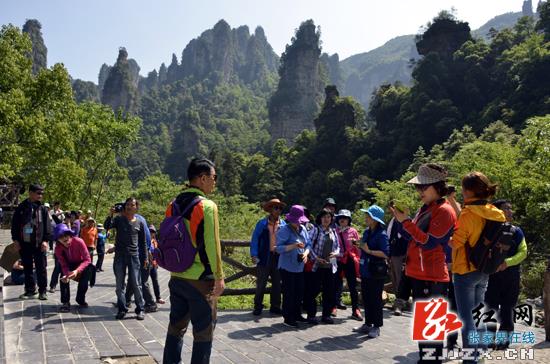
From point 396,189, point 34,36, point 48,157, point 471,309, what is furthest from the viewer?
point 34,36

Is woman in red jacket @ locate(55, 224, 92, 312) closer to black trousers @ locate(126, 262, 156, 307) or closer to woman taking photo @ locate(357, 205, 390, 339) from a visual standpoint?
black trousers @ locate(126, 262, 156, 307)

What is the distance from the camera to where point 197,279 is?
3.53 metres

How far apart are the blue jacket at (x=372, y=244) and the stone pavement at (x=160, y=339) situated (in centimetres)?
87

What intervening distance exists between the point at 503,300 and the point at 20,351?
5.36m

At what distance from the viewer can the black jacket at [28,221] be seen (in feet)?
23.3

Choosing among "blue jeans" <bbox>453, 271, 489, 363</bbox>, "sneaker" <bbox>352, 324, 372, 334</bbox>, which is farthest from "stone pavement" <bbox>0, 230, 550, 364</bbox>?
"blue jeans" <bbox>453, 271, 489, 363</bbox>

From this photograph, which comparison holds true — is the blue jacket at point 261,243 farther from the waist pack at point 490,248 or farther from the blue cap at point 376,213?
the waist pack at point 490,248

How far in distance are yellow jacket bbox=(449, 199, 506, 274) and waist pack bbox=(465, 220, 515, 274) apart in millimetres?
39

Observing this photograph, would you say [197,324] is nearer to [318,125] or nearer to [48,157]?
[48,157]

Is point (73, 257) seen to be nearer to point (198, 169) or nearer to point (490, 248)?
point (198, 169)

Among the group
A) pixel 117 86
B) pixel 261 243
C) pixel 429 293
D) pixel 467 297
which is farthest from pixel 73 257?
pixel 117 86

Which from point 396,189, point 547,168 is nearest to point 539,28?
point 396,189

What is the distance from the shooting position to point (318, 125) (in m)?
63.6

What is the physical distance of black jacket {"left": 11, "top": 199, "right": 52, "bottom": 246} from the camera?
7102 mm
